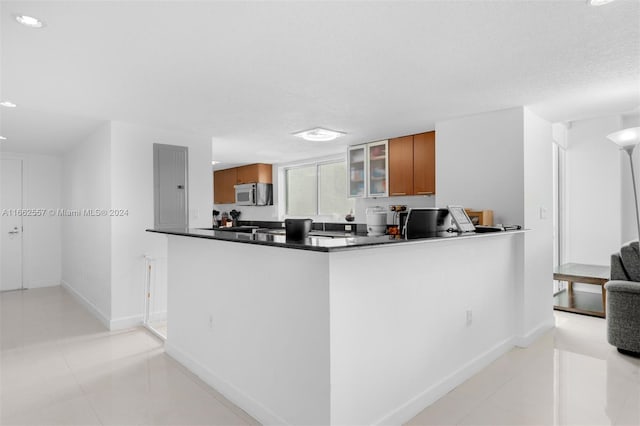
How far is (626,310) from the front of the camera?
3217mm

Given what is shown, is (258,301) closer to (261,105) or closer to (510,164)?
(261,105)

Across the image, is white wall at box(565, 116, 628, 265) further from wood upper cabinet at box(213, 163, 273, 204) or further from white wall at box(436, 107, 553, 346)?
wood upper cabinet at box(213, 163, 273, 204)

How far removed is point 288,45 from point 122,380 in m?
2.67

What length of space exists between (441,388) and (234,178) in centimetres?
645

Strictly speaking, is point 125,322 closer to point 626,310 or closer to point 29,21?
point 29,21

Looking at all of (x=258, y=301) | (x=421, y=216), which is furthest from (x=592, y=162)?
(x=258, y=301)

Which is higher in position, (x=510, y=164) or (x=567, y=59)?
(x=567, y=59)

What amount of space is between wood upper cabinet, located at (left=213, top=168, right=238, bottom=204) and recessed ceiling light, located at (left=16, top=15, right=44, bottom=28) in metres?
6.05

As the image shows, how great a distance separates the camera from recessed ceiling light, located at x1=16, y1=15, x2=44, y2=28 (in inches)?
72.5

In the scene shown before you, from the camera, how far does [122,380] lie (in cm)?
281

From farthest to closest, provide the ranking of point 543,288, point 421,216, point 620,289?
1. point 543,288
2. point 620,289
3. point 421,216

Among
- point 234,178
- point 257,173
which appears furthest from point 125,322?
point 234,178

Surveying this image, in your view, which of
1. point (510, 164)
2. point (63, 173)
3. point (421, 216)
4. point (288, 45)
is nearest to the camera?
point (288, 45)

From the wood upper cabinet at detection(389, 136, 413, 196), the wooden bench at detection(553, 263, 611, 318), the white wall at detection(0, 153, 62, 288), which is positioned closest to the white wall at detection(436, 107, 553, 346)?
the wood upper cabinet at detection(389, 136, 413, 196)
